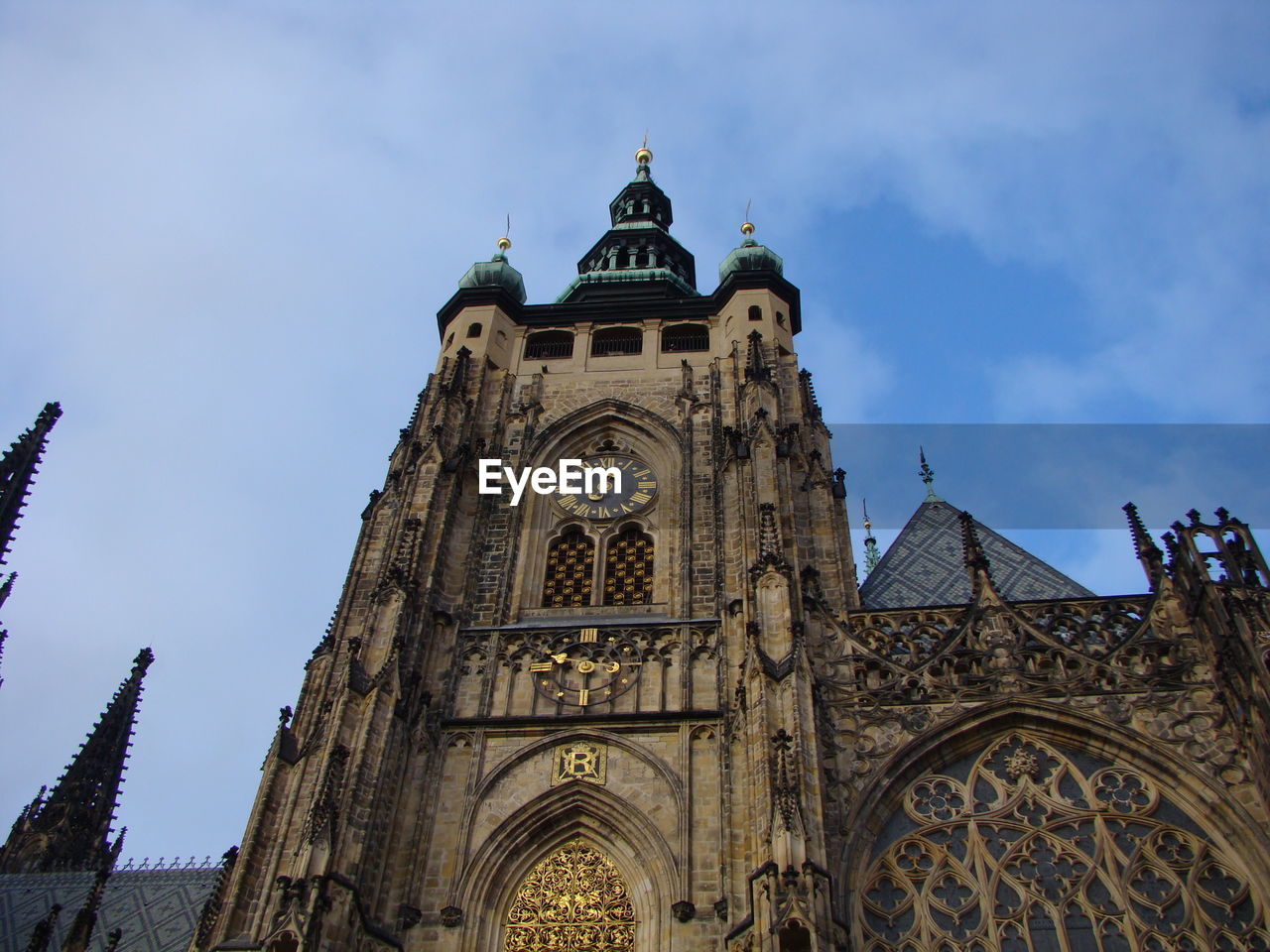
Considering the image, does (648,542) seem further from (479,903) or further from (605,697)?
(479,903)

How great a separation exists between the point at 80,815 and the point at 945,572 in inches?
845

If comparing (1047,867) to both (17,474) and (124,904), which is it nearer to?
(124,904)

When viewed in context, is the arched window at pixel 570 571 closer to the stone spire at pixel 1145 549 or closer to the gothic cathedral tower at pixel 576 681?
the gothic cathedral tower at pixel 576 681

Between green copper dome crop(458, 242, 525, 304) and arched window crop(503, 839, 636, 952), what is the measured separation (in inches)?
516

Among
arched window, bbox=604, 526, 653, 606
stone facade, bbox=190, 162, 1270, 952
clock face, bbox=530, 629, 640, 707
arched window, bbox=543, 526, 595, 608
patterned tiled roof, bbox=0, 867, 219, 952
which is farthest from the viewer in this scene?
patterned tiled roof, bbox=0, 867, 219, 952

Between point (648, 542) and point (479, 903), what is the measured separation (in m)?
6.89

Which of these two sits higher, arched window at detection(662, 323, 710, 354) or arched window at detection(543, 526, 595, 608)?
arched window at detection(662, 323, 710, 354)

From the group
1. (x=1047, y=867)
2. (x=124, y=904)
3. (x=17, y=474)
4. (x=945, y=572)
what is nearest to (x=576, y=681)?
(x=945, y=572)

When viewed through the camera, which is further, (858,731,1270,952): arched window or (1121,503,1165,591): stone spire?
(1121,503,1165,591): stone spire

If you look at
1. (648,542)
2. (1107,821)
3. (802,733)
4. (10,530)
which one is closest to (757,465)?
(648,542)

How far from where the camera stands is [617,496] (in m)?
20.9

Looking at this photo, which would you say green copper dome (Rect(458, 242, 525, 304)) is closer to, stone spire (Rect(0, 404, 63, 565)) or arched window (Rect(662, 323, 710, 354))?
arched window (Rect(662, 323, 710, 354))

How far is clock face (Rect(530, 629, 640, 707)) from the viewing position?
16.8 m

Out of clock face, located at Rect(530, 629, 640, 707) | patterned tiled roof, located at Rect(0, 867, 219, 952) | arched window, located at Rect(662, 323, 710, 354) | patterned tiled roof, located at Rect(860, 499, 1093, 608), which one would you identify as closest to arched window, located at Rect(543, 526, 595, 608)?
clock face, located at Rect(530, 629, 640, 707)
